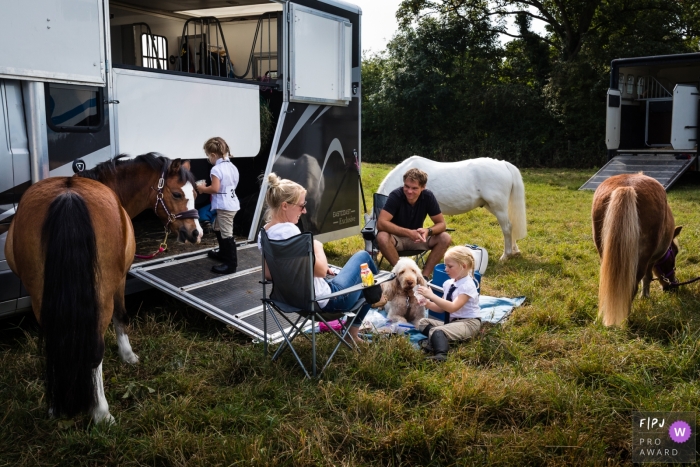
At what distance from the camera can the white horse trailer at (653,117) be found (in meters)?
12.3

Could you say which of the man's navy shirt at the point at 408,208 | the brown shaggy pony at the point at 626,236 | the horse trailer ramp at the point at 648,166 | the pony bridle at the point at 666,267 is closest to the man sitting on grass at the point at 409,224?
the man's navy shirt at the point at 408,208

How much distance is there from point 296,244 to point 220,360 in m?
0.92

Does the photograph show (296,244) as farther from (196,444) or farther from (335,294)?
(196,444)

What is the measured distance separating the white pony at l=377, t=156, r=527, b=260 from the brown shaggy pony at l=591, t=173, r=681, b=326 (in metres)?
2.35

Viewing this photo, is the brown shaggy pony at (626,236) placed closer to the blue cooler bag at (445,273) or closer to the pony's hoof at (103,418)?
the blue cooler bag at (445,273)

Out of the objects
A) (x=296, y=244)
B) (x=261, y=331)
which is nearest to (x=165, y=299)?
(x=261, y=331)

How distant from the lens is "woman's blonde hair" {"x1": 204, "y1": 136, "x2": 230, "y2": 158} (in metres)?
5.08

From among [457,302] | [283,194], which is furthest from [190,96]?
[457,302]

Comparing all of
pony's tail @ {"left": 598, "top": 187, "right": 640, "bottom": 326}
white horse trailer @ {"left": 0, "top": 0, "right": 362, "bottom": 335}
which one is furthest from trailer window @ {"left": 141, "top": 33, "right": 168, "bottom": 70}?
pony's tail @ {"left": 598, "top": 187, "right": 640, "bottom": 326}

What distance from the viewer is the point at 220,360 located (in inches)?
147

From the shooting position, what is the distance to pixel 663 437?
2.68 m

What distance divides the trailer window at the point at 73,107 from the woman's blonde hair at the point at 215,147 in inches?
37.5

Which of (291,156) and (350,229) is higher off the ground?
(291,156)

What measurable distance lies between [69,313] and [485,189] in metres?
5.28
